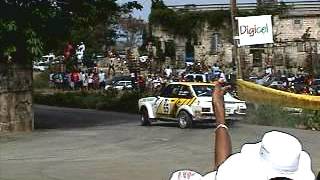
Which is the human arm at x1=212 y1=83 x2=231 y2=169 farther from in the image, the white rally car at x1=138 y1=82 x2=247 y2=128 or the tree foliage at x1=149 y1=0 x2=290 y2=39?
the tree foliage at x1=149 y1=0 x2=290 y2=39

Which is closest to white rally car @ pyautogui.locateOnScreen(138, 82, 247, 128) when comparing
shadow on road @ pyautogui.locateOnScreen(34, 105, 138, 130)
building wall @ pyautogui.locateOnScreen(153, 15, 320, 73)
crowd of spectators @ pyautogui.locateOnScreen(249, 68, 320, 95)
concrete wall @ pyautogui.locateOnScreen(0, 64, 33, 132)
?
shadow on road @ pyautogui.locateOnScreen(34, 105, 138, 130)

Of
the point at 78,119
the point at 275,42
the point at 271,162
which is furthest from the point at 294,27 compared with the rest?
the point at 271,162

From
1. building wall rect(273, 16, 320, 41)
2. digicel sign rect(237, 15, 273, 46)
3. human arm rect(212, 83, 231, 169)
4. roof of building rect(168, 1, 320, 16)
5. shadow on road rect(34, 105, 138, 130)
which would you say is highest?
roof of building rect(168, 1, 320, 16)

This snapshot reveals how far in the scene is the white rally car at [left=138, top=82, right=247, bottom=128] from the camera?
2359 centimetres

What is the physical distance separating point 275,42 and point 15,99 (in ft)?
127

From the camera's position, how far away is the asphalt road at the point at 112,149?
13625 millimetres

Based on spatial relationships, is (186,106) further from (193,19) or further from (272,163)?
(193,19)

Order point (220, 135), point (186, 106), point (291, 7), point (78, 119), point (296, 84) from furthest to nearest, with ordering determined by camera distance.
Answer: point (291, 7), point (296, 84), point (78, 119), point (186, 106), point (220, 135)

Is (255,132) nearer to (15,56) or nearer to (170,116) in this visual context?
(170,116)

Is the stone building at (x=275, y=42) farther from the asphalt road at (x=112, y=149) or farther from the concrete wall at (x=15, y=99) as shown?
the concrete wall at (x=15, y=99)

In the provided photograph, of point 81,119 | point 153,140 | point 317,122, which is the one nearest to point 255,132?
point 317,122

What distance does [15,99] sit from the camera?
22422 mm

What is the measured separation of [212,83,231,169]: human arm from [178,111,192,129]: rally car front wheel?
63.8ft

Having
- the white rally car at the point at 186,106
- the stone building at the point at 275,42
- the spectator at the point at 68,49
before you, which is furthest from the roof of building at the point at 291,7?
the white rally car at the point at 186,106
